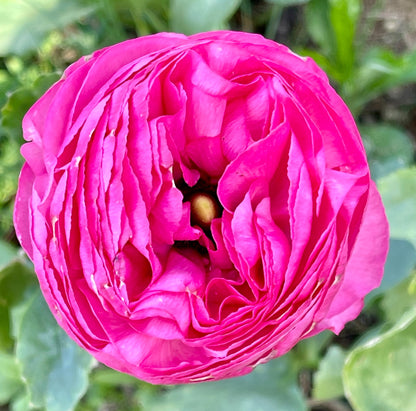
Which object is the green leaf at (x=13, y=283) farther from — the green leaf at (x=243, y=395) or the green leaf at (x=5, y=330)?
the green leaf at (x=243, y=395)

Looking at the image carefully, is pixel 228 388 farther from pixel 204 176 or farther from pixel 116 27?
pixel 116 27

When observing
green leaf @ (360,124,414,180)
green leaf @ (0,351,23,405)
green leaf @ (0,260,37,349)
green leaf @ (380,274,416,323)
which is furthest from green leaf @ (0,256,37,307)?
green leaf @ (360,124,414,180)

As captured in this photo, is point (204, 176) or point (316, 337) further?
point (316, 337)

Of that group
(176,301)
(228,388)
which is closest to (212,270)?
(176,301)

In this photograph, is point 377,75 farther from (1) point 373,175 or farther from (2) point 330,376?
(2) point 330,376

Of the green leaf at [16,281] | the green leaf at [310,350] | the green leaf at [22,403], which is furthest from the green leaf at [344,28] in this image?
the green leaf at [22,403]

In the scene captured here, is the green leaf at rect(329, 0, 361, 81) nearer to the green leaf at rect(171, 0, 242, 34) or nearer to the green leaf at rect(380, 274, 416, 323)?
the green leaf at rect(171, 0, 242, 34)
